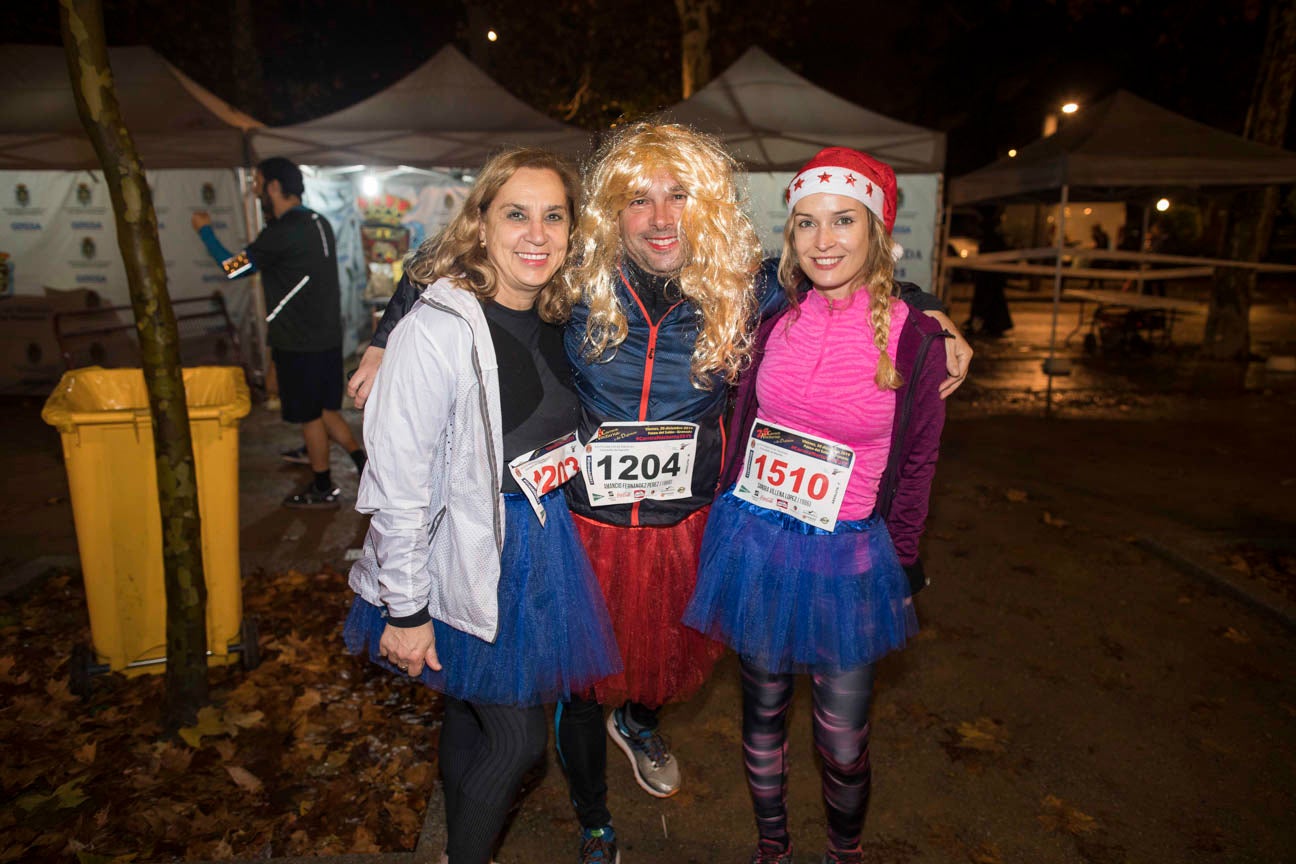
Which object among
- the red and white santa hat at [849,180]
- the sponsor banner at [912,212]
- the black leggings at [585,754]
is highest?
the sponsor banner at [912,212]

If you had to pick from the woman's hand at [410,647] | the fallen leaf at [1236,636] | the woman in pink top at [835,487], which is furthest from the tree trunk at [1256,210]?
the woman's hand at [410,647]

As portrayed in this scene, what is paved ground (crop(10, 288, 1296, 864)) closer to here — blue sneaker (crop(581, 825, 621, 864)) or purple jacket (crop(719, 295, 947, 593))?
blue sneaker (crop(581, 825, 621, 864))

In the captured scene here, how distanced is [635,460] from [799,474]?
1.56 feet

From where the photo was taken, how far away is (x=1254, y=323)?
59.5 ft

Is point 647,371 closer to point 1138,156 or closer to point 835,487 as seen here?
point 835,487

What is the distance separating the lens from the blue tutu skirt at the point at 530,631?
226 cm

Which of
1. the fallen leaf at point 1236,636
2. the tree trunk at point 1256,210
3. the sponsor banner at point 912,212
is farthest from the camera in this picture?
the tree trunk at point 1256,210

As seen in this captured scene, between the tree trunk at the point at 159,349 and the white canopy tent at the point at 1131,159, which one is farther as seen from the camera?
the white canopy tent at the point at 1131,159

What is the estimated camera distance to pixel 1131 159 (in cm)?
1023

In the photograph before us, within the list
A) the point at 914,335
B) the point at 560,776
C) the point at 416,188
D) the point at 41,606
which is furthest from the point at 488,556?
the point at 416,188

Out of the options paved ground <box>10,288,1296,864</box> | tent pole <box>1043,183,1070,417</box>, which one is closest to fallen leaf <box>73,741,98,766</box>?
paved ground <box>10,288,1296,864</box>

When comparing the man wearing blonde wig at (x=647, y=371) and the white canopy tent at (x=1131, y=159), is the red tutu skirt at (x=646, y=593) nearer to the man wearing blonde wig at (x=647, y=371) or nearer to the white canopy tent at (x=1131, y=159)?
the man wearing blonde wig at (x=647, y=371)

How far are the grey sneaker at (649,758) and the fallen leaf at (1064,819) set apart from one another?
1287mm

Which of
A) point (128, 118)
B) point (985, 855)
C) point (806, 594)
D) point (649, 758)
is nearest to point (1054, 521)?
point (985, 855)
